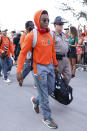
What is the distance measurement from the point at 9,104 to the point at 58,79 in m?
1.49

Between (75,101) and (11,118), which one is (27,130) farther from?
(75,101)

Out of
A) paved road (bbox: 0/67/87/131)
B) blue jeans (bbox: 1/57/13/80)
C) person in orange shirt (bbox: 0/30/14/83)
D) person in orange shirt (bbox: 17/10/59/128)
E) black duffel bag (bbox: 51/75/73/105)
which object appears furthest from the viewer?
blue jeans (bbox: 1/57/13/80)

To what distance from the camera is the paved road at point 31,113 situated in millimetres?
4133

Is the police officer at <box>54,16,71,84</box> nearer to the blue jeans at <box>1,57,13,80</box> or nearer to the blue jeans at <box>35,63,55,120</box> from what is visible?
the blue jeans at <box>35,63,55,120</box>

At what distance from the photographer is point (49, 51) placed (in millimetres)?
4094

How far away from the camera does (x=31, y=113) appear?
192 inches

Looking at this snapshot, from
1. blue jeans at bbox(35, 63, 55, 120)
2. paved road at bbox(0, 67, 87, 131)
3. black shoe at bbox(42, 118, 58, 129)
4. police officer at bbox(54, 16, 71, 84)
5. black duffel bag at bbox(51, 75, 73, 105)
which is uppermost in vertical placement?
police officer at bbox(54, 16, 71, 84)

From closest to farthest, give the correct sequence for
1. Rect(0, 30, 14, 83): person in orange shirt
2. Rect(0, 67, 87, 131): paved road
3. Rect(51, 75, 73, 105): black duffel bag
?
Rect(0, 67, 87, 131): paved road, Rect(51, 75, 73, 105): black duffel bag, Rect(0, 30, 14, 83): person in orange shirt

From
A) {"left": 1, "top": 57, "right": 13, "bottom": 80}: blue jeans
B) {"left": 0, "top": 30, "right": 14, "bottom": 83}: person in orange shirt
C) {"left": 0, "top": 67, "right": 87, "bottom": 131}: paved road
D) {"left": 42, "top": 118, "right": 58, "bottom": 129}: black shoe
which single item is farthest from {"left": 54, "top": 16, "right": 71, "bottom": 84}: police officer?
{"left": 1, "top": 57, "right": 13, "bottom": 80}: blue jeans

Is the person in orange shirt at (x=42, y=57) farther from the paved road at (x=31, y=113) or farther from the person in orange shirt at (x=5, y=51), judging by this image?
the person in orange shirt at (x=5, y=51)

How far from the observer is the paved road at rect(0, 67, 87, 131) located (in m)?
4.13

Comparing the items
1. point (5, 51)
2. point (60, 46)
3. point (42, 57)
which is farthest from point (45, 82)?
point (5, 51)

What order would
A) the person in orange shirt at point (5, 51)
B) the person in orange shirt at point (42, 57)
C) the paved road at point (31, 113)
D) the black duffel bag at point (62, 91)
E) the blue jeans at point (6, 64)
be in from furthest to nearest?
1. the blue jeans at point (6, 64)
2. the person in orange shirt at point (5, 51)
3. the black duffel bag at point (62, 91)
4. the paved road at point (31, 113)
5. the person in orange shirt at point (42, 57)

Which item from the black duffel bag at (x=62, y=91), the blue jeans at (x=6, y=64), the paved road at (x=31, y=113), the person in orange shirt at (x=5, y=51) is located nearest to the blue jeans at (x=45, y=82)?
the paved road at (x=31, y=113)
